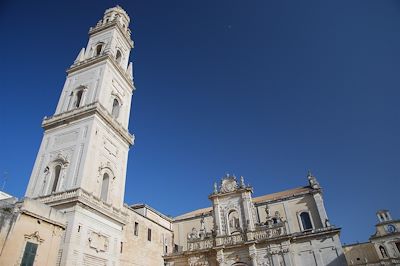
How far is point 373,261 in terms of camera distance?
40.4m

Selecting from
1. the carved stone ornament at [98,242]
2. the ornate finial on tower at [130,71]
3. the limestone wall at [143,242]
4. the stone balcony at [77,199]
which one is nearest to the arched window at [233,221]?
the limestone wall at [143,242]

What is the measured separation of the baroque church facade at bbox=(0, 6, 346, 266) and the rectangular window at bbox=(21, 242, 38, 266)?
0.05 metres

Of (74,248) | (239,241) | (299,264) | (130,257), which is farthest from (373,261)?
(74,248)

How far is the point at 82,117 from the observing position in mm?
21000

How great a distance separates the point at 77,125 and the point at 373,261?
43.1 m

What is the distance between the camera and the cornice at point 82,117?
20828mm

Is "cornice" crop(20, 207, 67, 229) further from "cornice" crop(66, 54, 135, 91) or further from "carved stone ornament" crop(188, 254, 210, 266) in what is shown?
"cornice" crop(66, 54, 135, 91)

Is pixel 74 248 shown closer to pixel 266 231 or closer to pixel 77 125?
pixel 77 125

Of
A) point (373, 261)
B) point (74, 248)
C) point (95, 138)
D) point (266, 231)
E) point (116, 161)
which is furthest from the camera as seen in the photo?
point (373, 261)

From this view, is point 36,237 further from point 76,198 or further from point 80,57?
point 80,57

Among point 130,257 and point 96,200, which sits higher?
point 96,200

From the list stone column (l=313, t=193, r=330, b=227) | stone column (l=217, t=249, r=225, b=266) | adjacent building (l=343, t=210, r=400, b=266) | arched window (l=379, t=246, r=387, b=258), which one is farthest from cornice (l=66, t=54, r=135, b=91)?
arched window (l=379, t=246, r=387, b=258)

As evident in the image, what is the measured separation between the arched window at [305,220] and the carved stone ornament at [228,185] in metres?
6.97

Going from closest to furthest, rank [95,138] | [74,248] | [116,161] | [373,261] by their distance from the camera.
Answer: [74,248], [95,138], [116,161], [373,261]
